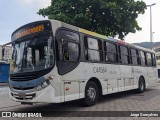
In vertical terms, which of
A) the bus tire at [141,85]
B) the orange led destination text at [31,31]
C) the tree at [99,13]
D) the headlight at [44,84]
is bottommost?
the bus tire at [141,85]

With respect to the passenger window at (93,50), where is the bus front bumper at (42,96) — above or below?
below

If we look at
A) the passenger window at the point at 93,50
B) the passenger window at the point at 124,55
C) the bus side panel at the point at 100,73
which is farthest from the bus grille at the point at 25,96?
the passenger window at the point at 124,55

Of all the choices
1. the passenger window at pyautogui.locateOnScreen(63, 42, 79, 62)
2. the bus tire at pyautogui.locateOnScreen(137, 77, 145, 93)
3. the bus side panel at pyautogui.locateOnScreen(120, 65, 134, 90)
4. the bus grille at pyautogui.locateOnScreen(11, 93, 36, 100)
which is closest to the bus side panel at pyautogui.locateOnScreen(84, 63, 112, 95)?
the passenger window at pyautogui.locateOnScreen(63, 42, 79, 62)

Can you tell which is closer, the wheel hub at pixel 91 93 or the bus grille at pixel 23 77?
the bus grille at pixel 23 77

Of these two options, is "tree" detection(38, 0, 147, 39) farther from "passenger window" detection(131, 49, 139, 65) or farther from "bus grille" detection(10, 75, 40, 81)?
"bus grille" detection(10, 75, 40, 81)

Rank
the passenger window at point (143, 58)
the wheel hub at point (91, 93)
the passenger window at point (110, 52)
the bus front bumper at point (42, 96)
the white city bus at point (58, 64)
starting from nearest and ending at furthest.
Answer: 1. the bus front bumper at point (42, 96)
2. the white city bus at point (58, 64)
3. the wheel hub at point (91, 93)
4. the passenger window at point (110, 52)
5. the passenger window at point (143, 58)

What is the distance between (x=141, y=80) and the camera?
664 inches

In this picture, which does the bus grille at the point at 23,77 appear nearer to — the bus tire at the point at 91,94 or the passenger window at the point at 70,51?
the passenger window at the point at 70,51

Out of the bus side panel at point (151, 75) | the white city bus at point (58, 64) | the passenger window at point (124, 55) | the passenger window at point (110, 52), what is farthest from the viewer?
the bus side panel at point (151, 75)

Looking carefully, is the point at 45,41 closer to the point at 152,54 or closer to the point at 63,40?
the point at 63,40

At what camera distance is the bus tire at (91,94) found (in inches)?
414

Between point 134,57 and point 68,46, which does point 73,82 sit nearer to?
point 68,46

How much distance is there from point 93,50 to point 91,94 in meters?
1.90

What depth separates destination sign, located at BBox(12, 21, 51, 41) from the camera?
9391mm
